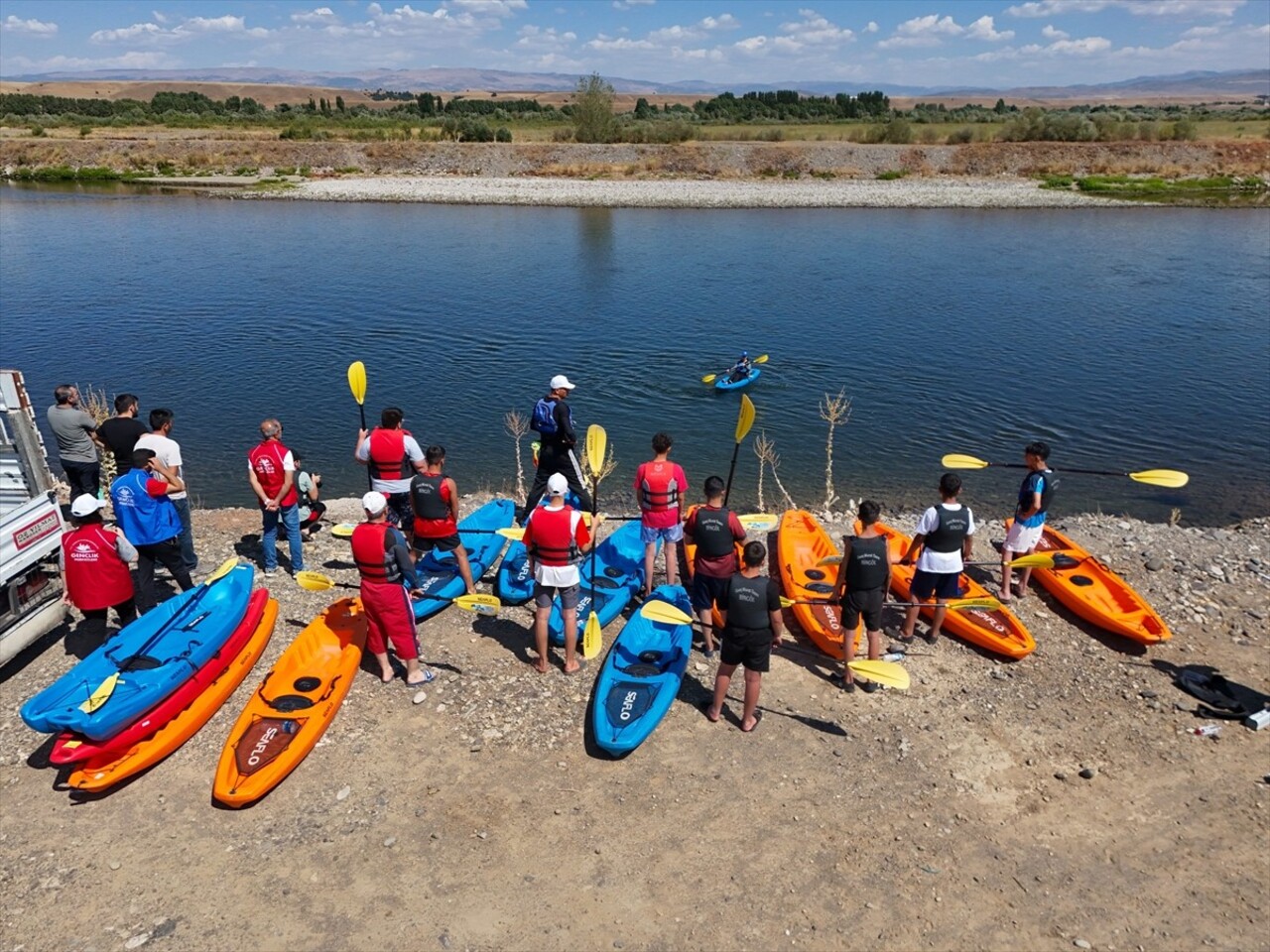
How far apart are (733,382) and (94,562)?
51.8ft

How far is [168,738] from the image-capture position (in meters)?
7.04

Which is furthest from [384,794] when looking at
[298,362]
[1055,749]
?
[298,362]

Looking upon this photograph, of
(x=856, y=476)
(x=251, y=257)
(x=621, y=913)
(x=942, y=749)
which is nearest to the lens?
(x=621, y=913)

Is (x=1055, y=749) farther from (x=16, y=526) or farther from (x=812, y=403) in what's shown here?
(x=812, y=403)

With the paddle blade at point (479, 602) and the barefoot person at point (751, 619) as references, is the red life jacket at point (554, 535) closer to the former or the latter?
the paddle blade at point (479, 602)

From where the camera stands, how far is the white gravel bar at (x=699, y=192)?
5397 centimetres

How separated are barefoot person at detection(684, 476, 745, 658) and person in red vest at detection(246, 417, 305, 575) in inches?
192

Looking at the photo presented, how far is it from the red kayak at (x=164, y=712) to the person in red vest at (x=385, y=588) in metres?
1.36

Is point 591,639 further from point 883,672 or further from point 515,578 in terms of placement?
point 883,672

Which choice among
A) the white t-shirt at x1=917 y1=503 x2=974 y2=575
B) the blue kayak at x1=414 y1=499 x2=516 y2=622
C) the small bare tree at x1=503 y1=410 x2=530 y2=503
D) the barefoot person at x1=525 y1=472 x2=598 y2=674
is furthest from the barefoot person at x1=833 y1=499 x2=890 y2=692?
the small bare tree at x1=503 y1=410 x2=530 y2=503

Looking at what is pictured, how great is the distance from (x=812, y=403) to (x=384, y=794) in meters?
16.1

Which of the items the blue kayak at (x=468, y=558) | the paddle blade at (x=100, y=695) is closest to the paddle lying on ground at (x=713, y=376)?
the blue kayak at (x=468, y=558)

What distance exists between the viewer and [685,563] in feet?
35.0

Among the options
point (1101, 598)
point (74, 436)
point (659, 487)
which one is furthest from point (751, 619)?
point (74, 436)
